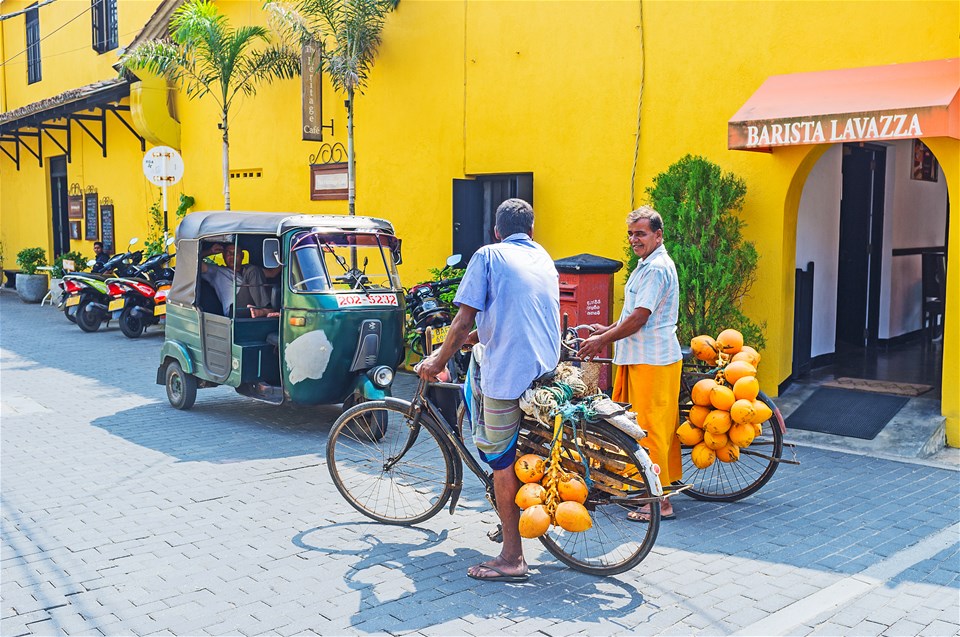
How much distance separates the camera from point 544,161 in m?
10.5

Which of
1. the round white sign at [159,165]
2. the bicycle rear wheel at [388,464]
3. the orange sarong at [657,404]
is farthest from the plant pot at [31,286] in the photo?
the orange sarong at [657,404]

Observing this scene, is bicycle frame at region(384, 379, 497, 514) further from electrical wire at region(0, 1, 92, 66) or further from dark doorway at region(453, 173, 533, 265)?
electrical wire at region(0, 1, 92, 66)

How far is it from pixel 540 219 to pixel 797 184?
306cm

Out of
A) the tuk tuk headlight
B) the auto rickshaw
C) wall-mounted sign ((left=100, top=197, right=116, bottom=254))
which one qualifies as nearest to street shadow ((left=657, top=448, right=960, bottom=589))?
the tuk tuk headlight

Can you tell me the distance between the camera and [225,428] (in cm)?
832

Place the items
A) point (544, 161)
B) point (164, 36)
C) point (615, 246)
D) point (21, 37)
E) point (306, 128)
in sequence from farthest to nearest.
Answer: point (21, 37) < point (164, 36) < point (306, 128) < point (544, 161) < point (615, 246)

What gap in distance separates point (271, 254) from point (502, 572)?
408cm

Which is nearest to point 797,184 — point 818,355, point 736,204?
point 736,204

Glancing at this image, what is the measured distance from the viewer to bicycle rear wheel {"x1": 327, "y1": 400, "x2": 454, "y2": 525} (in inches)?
212

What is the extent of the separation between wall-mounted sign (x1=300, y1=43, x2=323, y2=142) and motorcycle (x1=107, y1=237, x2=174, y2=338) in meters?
3.26

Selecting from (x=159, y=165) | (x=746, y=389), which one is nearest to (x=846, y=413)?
(x=746, y=389)

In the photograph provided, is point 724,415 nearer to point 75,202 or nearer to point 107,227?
point 107,227

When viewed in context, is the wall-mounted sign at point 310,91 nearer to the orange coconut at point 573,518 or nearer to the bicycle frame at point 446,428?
the bicycle frame at point 446,428

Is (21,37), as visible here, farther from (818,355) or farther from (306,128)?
(818,355)
